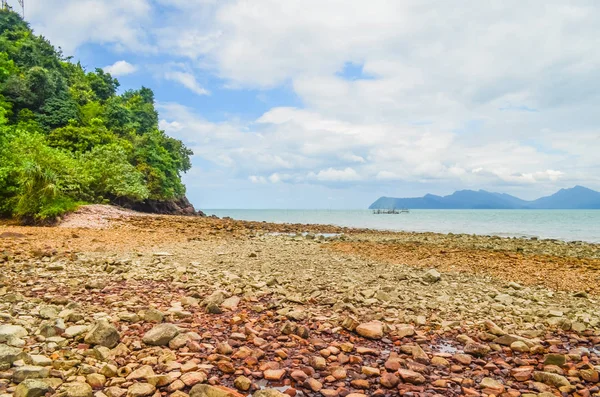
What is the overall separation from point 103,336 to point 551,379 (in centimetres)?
496

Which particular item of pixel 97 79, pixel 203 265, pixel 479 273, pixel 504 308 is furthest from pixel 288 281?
pixel 97 79

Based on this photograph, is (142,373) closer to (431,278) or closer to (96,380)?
(96,380)

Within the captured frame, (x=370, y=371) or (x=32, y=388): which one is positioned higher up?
(x=32, y=388)

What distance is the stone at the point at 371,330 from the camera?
4832 mm

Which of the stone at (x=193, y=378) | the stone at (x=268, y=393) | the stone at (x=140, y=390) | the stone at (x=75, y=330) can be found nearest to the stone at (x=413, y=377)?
the stone at (x=268, y=393)

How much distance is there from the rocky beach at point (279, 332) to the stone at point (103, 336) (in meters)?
0.01

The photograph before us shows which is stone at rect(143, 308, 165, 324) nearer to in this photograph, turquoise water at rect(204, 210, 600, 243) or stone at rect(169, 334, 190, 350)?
stone at rect(169, 334, 190, 350)

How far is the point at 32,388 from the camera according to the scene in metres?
2.91

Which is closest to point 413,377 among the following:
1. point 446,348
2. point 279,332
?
point 446,348

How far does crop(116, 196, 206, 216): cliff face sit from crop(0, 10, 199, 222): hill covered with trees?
0.57 feet

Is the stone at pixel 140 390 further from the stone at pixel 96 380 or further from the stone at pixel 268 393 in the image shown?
the stone at pixel 268 393

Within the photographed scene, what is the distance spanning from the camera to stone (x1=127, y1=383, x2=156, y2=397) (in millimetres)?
3100

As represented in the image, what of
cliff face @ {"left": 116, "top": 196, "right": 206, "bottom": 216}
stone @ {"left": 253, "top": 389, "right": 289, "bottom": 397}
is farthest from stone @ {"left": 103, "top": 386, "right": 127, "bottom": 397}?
cliff face @ {"left": 116, "top": 196, "right": 206, "bottom": 216}

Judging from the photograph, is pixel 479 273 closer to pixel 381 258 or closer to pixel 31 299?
pixel 381 258
